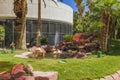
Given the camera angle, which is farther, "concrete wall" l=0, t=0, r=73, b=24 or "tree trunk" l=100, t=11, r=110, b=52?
"concrete wall" l=0, t=0, r=73, b=24

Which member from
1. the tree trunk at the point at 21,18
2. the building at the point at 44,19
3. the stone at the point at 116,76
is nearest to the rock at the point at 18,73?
the stone at the point at 116,76

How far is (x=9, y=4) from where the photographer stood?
34531 millimetres

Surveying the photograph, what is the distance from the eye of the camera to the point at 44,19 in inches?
1451

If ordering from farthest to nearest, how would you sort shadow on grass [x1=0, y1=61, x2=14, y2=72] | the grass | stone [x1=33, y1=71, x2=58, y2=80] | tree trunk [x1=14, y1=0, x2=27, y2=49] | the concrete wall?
the concrete wall < tree trunk [x1=14, y1=0, x2=27, y2=49] < shadow on grass [x1=0, y1=61, x2=14, y2=72] < the grass < stone [x1=33, y1=71, x2=58, y2=80]

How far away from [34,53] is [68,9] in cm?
2308

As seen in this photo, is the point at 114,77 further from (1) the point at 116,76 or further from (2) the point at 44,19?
(2) the point at 44,19

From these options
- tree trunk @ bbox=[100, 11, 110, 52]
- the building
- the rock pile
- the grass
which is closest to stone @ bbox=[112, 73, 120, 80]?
the grass

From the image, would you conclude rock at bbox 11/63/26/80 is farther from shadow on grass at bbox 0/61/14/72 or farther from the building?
the building

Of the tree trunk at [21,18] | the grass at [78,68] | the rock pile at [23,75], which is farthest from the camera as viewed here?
the tree trunk at [21,18]

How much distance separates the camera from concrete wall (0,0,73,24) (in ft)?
113

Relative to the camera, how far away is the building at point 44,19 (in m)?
34.6

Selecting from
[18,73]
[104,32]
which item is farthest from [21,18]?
[18,73]

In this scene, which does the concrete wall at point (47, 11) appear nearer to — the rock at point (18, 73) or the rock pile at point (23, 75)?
the rock pile at point (23, 75)

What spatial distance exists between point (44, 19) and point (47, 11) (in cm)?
91
